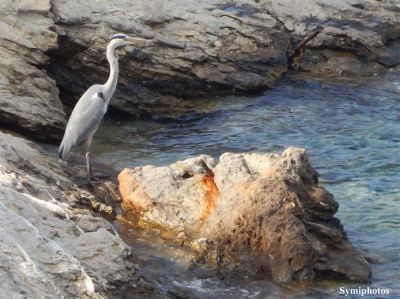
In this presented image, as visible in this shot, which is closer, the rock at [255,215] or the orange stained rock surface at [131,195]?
the rock at [255,215]

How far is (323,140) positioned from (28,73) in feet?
11.4

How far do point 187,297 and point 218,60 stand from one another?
598 centimetres

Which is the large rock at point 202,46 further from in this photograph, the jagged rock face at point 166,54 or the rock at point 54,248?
the rock at point 54,248

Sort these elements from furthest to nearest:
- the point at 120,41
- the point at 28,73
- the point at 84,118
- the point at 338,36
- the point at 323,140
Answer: the point at 338,36
the point at 323,140
the point at 28,73
the point at 120,41
the point at 84,118

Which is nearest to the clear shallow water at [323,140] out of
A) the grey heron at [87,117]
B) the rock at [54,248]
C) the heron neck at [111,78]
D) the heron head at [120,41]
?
the grey heron at [87,117]

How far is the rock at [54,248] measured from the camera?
202 inches

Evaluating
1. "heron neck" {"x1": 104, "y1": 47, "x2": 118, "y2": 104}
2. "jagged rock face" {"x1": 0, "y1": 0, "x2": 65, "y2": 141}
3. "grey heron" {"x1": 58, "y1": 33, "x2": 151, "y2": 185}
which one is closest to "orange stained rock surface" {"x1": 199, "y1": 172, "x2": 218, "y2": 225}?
"grey heron" {"x1": 58, "y1": 33, "x2": 151, "y2": 185}

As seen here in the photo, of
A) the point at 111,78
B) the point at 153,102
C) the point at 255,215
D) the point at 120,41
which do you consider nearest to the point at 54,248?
the point at 255,215

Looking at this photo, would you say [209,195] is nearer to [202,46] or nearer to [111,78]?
[111,78]

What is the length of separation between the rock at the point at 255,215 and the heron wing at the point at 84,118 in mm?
1415

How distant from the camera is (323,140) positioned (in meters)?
10.6

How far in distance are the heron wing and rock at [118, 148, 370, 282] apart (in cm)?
141

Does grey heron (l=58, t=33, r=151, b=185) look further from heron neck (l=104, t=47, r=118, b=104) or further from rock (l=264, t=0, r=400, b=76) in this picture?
rock (l=264, t=0, r=400, b=76)

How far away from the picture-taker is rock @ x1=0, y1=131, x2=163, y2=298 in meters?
5.12
